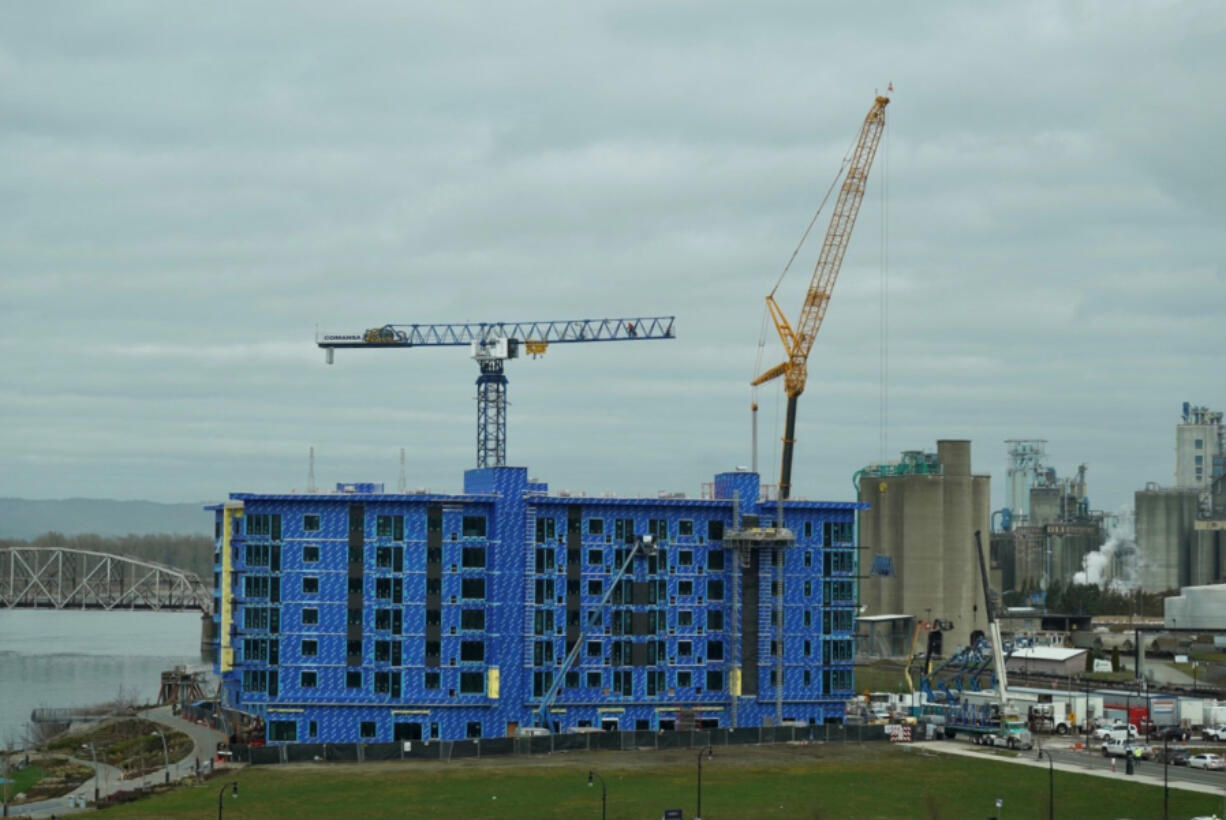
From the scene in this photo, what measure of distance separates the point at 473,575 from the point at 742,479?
2630 centimetres

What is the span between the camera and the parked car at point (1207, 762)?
122 m

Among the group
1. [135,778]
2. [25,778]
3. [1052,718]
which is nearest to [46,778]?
[25,778]

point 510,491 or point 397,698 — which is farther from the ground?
point 510,491

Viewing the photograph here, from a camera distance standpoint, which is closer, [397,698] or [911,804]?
[911,804]

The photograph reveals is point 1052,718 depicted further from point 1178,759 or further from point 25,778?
point 25,778

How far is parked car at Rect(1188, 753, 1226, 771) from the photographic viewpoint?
Result: 122 meters

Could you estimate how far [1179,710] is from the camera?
493 feet

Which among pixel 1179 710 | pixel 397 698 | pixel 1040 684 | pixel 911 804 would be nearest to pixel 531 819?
pixel 911 804

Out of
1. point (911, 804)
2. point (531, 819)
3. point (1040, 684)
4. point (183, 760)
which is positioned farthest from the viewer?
point (1040, 684)

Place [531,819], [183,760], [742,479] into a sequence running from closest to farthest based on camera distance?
[531,819], [183,760], [742,479]

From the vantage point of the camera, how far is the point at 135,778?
114250mm

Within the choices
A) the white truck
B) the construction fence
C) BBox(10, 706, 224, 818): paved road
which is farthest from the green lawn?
the white truck

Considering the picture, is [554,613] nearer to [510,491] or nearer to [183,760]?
[510,491]

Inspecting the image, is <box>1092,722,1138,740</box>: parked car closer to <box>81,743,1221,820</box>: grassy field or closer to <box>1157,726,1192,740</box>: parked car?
<box>1157,726,1192,740</box>: parked car
